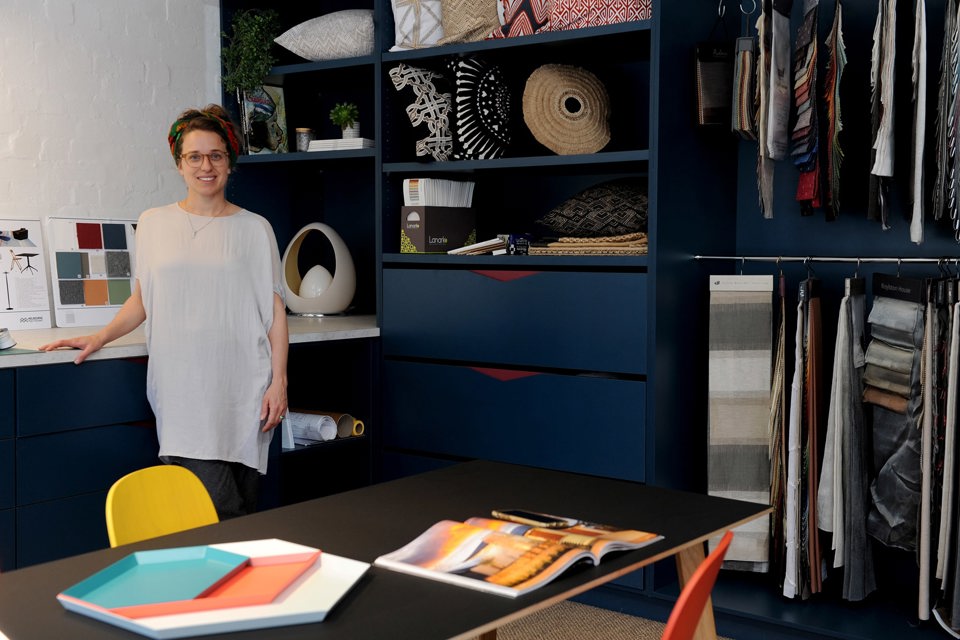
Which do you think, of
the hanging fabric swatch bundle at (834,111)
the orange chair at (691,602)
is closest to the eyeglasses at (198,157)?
the hanging fabric swatch bundle at (834,111)

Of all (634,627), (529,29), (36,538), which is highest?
(529,29)

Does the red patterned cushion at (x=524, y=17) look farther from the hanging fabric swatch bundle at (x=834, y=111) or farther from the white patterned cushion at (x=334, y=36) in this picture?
the hanging fabric swatch bundle at (x=834, y=111)

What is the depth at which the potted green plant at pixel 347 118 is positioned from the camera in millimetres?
4105

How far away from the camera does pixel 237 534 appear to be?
5.85 ft

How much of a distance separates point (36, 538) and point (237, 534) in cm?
137

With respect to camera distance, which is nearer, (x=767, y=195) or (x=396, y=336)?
(x=767, y=195)

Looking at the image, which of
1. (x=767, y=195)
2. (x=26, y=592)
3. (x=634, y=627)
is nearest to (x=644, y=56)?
(x=767, y=195)

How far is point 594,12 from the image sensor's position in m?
3.41

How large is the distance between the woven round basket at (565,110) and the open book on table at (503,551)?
6.40 feet

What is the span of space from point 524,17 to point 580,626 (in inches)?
78.0

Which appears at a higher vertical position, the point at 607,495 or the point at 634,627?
the point at 607,495

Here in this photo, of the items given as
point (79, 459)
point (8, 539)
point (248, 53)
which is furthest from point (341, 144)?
point (8, 539)

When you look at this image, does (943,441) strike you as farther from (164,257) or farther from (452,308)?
(164,257)

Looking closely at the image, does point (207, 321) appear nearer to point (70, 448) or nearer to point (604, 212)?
point (70, 448)
